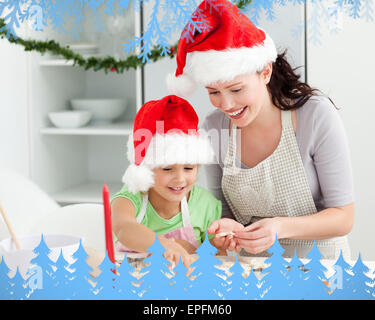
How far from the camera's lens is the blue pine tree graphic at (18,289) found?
44 cm

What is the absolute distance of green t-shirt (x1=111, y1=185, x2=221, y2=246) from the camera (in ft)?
3.05

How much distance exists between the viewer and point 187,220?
955mm

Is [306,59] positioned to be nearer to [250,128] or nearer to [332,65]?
[332,65]

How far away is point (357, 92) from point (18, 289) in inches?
61.8

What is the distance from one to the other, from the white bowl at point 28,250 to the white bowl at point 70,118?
1493 millimetres

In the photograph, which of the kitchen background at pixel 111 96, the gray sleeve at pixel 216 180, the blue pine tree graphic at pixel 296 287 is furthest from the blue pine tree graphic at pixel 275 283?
the kitchen background at pixel 111 96

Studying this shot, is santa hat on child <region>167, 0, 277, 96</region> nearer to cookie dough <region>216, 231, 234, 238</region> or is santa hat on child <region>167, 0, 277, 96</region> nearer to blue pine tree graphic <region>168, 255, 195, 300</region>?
cookie dough <region>216, 231, 234, 238</region>

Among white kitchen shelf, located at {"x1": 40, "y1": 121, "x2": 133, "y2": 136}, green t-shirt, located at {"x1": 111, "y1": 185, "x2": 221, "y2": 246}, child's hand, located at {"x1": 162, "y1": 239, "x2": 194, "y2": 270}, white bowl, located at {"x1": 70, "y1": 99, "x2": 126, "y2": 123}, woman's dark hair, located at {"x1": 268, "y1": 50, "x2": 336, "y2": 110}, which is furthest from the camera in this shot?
white bowl, located at {"x1": 70, "y1": 99, "x2": 126, "y2": 123}

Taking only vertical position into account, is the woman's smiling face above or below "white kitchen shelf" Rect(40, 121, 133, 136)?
above

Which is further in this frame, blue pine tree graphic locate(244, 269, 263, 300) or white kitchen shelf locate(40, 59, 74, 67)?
white kitchen shelf locate(40, 59, 74, 67)

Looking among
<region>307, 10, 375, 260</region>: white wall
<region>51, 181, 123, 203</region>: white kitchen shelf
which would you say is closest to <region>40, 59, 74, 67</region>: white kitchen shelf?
<region>51, 181, 123, 203</region>: white kitchen shelf

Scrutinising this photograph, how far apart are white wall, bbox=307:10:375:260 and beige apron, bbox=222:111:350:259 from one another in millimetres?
773
